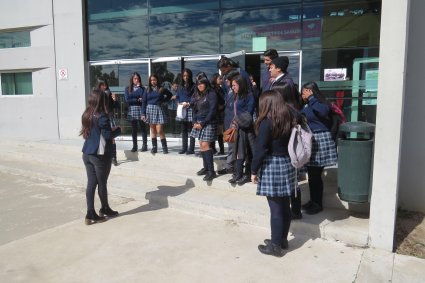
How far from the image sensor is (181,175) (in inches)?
254

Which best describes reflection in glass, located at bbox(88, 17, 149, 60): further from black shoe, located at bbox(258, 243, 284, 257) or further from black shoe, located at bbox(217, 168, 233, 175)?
black shoe, located at bbox(258, 243, 284, 257)

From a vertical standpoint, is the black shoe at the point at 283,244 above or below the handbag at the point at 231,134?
below

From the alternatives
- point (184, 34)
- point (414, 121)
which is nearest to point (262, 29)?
point (184, 34)

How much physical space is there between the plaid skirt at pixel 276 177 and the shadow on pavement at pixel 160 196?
2.27 m

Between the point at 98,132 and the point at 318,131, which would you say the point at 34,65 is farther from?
the point at 318,131

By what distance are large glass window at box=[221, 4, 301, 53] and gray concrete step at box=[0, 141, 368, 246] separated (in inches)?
139

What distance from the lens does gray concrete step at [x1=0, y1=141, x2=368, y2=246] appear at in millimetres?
4500

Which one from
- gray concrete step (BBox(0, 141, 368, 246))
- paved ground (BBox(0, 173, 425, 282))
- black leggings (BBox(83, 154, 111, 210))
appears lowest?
paved ground (BBox(0, 173, 425, 282))

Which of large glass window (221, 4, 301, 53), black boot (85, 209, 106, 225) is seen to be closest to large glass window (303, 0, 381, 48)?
large glass window (221, 4, 301, 53)

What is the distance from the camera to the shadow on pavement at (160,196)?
18.8 ft

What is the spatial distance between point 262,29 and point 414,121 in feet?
15.9

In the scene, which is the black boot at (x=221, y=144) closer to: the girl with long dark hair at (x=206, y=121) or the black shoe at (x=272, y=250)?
the girl with long dark hair at (x=206, y=121)

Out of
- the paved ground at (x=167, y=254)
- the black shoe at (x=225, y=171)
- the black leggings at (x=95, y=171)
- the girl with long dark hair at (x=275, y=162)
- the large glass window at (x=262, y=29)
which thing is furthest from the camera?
the large glass window at (x=262, y=29)

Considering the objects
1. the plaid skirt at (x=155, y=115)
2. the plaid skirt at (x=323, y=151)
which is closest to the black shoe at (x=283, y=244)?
the plaid skirt at (x=323, y=151)
